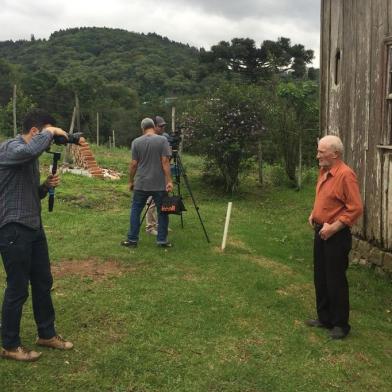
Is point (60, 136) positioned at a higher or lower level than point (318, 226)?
higher

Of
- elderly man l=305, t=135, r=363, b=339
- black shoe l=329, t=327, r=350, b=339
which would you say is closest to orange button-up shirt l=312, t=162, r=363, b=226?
elderly man l=305, t=135, r=363, b=339

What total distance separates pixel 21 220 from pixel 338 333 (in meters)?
2.95

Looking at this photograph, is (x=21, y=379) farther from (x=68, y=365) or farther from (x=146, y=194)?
(x=146, y=194)

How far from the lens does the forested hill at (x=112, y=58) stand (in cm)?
4662

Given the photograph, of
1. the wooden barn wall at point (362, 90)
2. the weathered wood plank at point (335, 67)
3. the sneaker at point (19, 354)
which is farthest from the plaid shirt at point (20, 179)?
the weathered wood plank at point (335, 67)

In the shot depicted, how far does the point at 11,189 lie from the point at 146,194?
134 inches

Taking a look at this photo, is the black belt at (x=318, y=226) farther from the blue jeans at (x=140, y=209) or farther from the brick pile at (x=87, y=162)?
the brick pile at (x=87, y=162)

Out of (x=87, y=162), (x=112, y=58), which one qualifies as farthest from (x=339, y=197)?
(x=112, y=58)

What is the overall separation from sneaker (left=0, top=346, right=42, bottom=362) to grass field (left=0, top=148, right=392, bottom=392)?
0.06 m

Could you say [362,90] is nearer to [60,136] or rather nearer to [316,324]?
[316,324]

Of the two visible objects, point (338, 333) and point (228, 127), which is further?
point (228, 127)

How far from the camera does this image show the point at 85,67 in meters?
51.3

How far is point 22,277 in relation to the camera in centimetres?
358

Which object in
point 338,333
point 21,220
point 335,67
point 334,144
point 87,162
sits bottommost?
point 338,333
